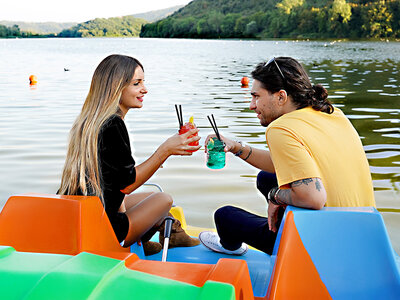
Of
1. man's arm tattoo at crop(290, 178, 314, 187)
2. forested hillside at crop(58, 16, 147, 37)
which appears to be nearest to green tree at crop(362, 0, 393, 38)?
man's arm tattoo at crop(290, 178, 314, 187)

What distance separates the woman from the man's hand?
0.59m

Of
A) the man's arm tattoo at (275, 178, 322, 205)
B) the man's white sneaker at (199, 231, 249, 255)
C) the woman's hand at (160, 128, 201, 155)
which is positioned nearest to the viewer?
the man's arm tattoo at (275, 178, 322, 205)

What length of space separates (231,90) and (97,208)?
1528 centimetres

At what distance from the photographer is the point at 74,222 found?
2.48 metres

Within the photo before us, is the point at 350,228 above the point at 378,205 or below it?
above

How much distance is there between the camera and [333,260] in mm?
2424

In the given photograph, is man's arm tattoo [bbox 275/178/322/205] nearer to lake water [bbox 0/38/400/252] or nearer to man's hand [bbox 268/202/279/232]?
man's hand [bbox 268/202/279/232]

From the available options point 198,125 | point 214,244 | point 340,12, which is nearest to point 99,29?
point 340,12

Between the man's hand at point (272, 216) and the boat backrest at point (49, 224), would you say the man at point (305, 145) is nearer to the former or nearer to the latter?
the man's hand at point (272, 216)

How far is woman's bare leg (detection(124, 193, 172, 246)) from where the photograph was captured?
10.7 ft

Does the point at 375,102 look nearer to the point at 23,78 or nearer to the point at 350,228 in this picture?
the point at 350,228

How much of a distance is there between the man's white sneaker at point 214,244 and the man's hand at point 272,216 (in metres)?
0.69

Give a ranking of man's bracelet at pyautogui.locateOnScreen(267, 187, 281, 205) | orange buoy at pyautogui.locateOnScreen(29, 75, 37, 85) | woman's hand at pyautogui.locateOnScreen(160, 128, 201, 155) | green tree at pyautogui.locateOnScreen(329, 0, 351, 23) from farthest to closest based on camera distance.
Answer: green tree at pyautogui.locateOnScreen(329, 0, 351, 23) < orange buoy at pyautogui.locateOnScreen(29, 75, 37, 85) < woman's hand at pyautogui.locateOnScreen(160, 128, 201, 155) < man's bracelet at pyautogui.locateOnScreen(267, 187, 281, 205)

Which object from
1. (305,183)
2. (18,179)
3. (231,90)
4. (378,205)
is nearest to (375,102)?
(231,90)
